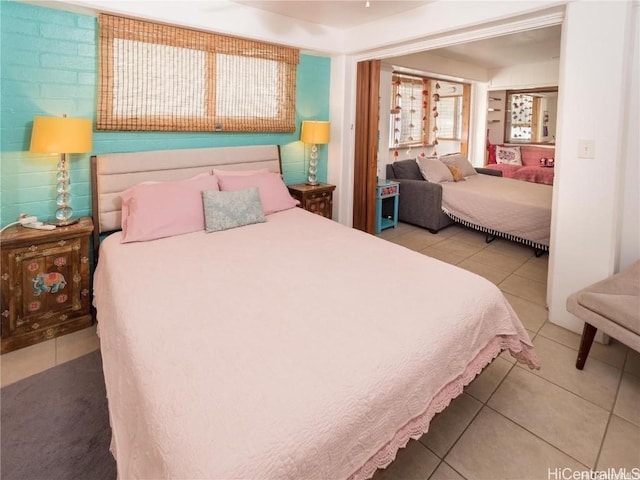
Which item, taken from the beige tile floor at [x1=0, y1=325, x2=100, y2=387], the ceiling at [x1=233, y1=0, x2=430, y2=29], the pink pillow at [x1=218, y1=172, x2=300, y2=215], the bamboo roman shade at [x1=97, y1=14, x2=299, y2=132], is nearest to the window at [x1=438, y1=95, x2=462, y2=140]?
the ceiling at [x1=233, y1=0, x2=430, y2=29]

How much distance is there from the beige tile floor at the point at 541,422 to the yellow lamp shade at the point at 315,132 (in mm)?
2523

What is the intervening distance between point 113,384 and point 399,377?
1.10m

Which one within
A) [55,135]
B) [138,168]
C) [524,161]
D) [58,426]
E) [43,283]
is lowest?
[58,426]

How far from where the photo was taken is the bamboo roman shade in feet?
8.99

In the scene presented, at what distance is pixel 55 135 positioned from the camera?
2305 mm

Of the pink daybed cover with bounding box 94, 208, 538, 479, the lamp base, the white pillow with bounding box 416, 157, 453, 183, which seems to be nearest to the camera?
the pink daybed cover with bounding box 94, 208, 538, 479

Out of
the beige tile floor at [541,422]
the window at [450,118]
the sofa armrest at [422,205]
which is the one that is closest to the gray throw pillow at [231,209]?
the beige tile floor at [541,422]

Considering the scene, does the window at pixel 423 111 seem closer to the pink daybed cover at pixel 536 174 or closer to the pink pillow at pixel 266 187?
the pink daybed cover at pixel 536 174

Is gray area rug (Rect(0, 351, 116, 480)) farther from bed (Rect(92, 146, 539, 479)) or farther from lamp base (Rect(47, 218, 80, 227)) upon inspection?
lamp base (Rect(47, 218, 80, 227))

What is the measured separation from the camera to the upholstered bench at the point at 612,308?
1856mm

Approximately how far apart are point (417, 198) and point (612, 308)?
327cm

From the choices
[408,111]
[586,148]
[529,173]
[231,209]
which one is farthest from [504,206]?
[231,209]

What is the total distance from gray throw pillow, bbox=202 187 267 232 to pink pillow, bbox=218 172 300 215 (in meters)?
0.15

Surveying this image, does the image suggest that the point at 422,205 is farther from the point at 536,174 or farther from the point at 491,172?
the point at 536,174
